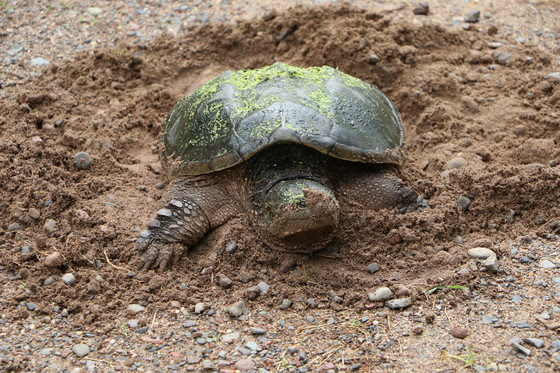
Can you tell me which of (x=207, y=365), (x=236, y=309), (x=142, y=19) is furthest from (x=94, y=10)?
(x=207, y=365)

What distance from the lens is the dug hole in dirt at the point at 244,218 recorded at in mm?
3609

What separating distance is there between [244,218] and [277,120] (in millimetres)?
645

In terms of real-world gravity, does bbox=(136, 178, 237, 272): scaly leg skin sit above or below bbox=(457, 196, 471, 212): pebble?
above

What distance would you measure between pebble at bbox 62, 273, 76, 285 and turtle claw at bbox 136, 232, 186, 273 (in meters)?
0.39

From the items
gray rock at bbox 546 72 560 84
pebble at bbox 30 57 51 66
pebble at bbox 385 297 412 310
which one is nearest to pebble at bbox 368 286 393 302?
pebble at bbox 385 297 412 310

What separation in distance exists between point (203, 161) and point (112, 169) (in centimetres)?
89

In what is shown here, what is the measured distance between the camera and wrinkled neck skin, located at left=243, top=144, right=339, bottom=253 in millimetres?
3516

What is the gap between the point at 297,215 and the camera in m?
3.51

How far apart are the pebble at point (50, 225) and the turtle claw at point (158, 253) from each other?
1.77 ft

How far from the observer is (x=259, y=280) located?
145 inches

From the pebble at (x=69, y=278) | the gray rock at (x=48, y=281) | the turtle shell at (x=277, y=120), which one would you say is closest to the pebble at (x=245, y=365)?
the pebble at (x=69, y=278)

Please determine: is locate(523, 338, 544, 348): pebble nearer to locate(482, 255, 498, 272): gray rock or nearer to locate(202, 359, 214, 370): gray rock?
locate(482, 255, 498, 272): gray rock

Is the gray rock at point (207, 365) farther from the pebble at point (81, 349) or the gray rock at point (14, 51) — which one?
the gray rock at point (14, 51)

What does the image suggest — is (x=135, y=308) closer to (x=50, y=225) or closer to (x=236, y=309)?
(x=236, y=309)
